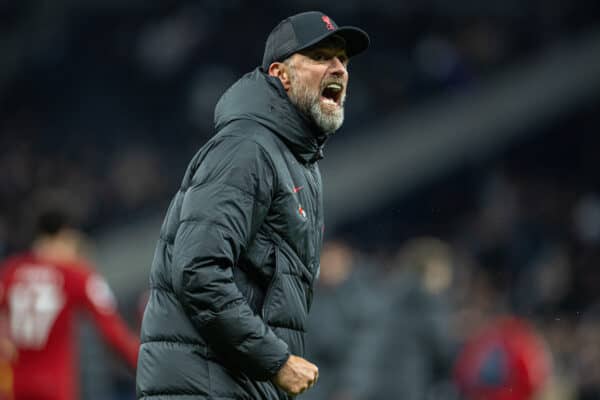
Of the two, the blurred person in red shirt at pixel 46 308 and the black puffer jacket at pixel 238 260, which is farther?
the blurred person in red shirt at pixel 46 308

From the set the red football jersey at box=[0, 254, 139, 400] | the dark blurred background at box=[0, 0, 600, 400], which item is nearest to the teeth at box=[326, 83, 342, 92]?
the red football jersey at box=[0, 254, 139, 400]

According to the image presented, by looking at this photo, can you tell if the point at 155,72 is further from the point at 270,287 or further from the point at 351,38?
the point at 270,287

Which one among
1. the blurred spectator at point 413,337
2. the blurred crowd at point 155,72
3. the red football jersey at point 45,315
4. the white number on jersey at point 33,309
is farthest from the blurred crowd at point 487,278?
the white number on jersey at point 33,309

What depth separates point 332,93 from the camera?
4.41 meters

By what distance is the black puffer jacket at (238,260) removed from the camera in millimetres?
3959

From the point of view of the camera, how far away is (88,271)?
25.4 ft

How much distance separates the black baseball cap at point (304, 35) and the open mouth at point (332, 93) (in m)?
0.16

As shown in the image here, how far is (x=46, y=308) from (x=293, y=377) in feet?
13.0

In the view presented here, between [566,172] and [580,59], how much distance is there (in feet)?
5.29

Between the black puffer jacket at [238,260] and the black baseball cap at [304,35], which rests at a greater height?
the black baseball cap at [304,35]

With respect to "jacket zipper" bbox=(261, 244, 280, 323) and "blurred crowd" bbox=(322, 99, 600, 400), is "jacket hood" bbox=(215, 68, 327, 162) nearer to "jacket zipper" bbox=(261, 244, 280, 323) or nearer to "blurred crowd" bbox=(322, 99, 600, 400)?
"jacket zipper" bbox=(261, 244, 280, 323)

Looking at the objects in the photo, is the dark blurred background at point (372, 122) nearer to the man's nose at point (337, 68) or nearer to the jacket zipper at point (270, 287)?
the man's nose at point (337, 68)

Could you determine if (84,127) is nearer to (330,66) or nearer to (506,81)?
(506,81)

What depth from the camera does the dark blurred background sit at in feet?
56.8
